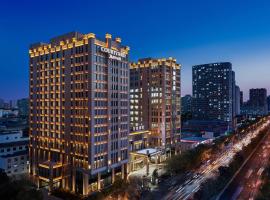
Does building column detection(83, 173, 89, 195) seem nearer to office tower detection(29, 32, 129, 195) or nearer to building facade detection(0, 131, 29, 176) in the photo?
office tower detection(29, 32, 129, 195)

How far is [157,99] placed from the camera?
129m

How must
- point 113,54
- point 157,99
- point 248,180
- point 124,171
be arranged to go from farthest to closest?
point 157,99 < point 124,171 < point 113,54 < point 248,180

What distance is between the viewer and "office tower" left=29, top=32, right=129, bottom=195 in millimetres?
82625

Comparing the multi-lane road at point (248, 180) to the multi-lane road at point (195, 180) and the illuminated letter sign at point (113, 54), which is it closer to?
the multi-lane road at point (195, 180)

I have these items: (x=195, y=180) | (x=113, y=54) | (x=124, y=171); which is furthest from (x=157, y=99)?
(x=195, y=180)

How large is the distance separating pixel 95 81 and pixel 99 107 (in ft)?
29.5

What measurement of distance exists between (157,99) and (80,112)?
54.0 meters

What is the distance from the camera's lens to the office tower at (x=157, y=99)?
12762 centimetres

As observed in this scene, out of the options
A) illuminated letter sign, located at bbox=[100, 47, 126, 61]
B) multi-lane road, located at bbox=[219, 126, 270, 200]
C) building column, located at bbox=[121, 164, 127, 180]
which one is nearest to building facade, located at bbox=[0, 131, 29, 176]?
building column, located at bbox=[121, 164, 127, 180]

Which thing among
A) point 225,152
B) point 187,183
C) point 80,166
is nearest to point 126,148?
point 80,166

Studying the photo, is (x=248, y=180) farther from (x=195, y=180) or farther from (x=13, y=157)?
(x=13, y=157)

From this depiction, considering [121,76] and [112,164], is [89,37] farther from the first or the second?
[112,164]

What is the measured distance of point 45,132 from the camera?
97.4m

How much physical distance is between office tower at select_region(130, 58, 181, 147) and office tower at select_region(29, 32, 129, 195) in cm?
3290
